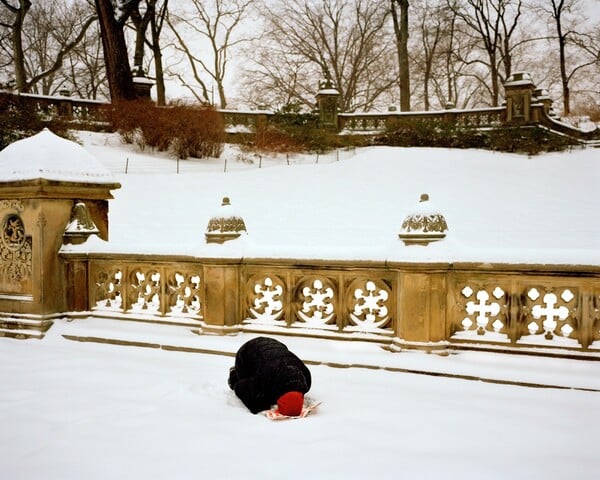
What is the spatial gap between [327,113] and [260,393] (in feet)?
87.0

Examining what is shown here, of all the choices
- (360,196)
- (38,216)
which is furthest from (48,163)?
(360,196)

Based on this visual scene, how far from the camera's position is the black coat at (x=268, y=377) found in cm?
389

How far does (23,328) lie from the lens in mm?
6340

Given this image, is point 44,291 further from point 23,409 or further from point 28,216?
point 23,409

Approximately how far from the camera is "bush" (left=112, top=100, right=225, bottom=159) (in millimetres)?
23312

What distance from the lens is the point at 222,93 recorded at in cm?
4262

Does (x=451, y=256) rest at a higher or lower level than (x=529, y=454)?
higher

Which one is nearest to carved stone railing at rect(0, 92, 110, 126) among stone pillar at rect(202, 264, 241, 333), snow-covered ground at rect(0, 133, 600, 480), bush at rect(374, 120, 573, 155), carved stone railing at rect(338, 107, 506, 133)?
carved stone railing at rect(338, 107, 506, 133)

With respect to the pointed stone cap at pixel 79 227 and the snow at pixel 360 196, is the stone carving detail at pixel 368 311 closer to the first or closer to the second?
the pointed stone cap at pixel 79 227

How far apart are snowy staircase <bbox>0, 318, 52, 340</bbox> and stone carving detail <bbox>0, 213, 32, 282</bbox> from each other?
49cm

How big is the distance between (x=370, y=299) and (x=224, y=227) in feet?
5.70

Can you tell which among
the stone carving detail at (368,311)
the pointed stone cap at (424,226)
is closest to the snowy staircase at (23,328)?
the stone carving detail at (368,311)

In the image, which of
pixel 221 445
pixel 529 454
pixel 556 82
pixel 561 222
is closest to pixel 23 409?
pixel 221 445

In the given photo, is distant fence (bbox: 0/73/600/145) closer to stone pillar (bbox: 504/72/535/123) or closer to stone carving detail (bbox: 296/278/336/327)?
stone pillar (bbox: 504/72/535/123)
